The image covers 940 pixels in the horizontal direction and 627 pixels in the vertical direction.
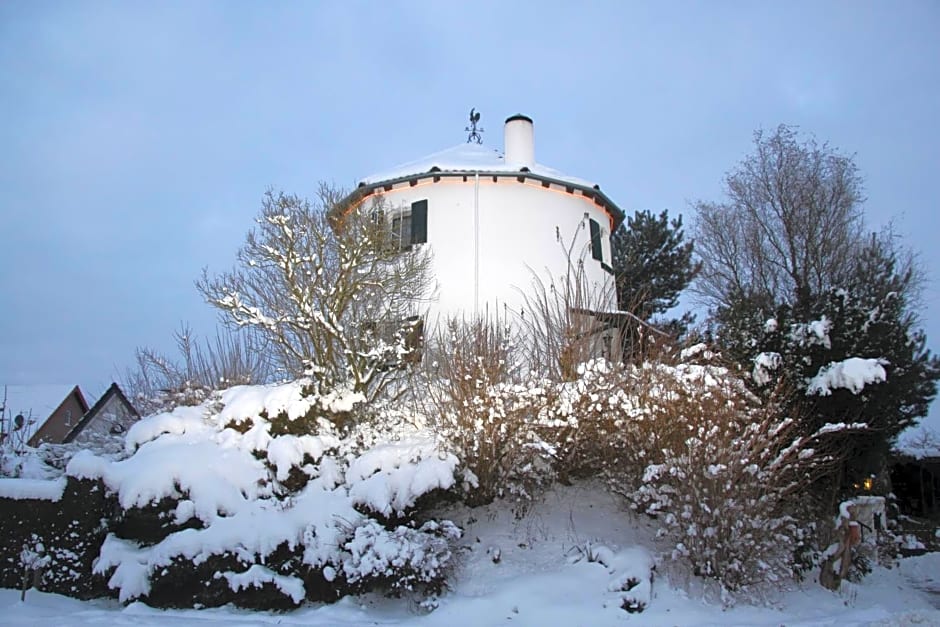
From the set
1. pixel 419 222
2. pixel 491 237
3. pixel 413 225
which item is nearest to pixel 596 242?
pixel 491 237

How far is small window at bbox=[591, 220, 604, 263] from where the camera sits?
66.9ft

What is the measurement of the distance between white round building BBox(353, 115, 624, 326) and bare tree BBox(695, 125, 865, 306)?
7782 mm

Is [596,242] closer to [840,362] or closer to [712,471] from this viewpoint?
[840,362]

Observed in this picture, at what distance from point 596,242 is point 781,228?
8.22 metres

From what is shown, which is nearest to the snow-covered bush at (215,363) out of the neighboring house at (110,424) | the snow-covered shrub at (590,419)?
the neighboring house at (110,424)

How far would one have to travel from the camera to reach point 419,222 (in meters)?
19.1

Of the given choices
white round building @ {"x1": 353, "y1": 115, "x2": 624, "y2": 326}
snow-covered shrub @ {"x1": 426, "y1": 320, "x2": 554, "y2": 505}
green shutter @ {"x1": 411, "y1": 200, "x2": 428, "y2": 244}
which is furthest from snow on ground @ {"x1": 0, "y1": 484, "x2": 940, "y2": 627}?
green shutter @ {"x1": 411, "y1": 200, "x2": 428, "y2": 244}

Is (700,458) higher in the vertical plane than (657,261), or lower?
lower

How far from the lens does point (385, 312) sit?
15516mm

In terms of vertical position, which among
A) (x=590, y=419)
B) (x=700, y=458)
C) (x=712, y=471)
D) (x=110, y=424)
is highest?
(x=110, y=424)

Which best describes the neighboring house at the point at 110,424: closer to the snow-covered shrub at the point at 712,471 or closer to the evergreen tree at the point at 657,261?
the snow-covered shrub at the point at 712,471

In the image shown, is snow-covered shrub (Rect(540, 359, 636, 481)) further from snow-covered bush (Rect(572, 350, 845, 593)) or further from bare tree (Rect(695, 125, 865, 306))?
bare tree (Rect(695, 125, 865, 306))

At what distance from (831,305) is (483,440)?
247 inches

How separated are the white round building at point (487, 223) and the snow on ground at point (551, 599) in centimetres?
808
